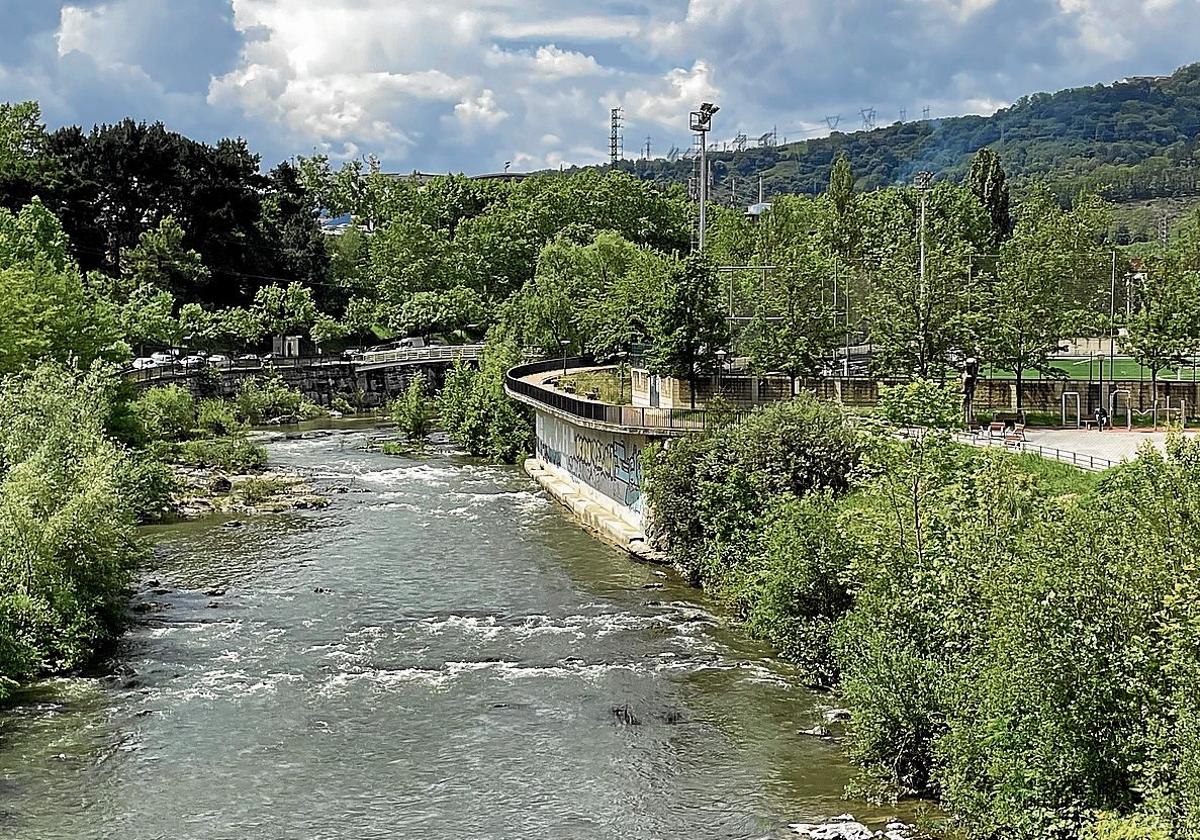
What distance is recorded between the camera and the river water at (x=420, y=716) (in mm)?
21781

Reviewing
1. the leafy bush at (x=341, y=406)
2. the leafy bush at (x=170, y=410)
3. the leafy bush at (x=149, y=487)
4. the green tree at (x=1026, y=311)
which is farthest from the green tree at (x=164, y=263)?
the green tree at (x=1026, y=311)

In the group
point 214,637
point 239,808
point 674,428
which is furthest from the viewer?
point 674,428

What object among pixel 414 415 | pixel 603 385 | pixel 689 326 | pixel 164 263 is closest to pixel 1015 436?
pixel 689 326

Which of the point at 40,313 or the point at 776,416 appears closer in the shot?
the point at 776,416

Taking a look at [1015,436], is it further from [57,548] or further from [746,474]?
[57,548]

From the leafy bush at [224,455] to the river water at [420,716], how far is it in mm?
19289

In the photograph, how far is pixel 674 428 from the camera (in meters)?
42.1

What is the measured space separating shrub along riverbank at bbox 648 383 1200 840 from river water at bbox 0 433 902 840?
1.66m

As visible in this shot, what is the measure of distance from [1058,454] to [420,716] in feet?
61.0

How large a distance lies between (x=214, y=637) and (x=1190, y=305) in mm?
35044

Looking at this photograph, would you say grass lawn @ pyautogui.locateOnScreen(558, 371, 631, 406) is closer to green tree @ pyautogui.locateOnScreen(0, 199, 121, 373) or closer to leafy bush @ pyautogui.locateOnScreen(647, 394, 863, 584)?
leafy bush @ pyautogui.locateOnScreen(647, 394, 863, 584)

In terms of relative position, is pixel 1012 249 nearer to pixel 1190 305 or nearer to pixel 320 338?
pixel 1190 305

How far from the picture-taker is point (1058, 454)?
35.1 metres

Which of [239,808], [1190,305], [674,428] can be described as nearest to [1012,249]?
[1190,305]
